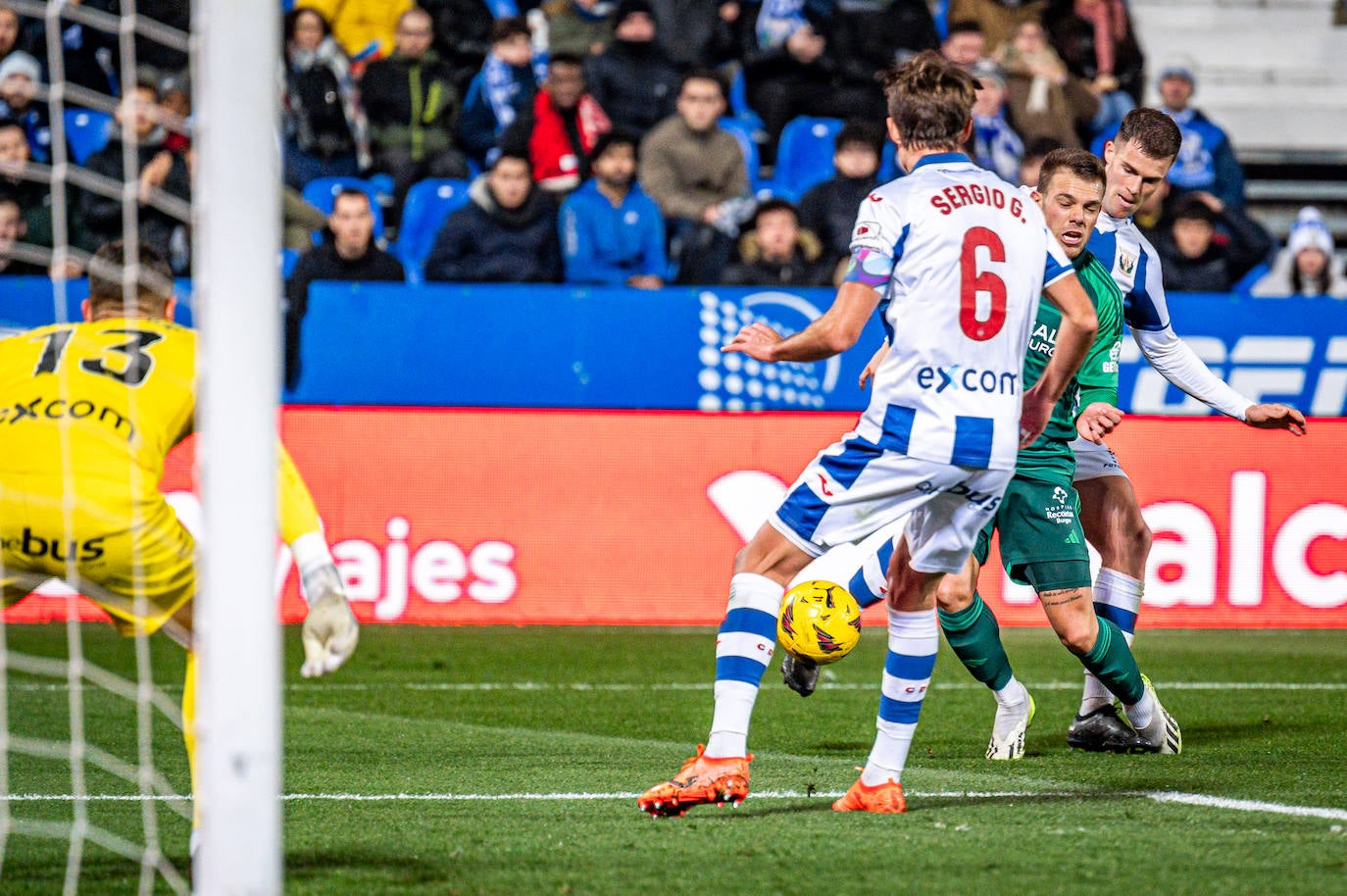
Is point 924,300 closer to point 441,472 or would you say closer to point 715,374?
point 441,472

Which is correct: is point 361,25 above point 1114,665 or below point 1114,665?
above

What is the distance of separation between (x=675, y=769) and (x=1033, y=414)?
176 centimetres

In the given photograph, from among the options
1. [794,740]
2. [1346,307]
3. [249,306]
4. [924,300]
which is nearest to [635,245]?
[1346,307]

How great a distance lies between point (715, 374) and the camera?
11.7 m

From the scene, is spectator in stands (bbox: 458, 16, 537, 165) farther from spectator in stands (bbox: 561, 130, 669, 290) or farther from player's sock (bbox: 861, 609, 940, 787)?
player's sock (bbox: 861, 609, 940, 787)

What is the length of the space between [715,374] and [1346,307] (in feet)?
13.8

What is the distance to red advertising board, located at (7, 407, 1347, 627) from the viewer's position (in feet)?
33.2

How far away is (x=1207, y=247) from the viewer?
513 inches

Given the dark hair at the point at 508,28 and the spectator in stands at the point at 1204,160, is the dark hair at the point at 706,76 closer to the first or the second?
the dark hair at the point at 508,28

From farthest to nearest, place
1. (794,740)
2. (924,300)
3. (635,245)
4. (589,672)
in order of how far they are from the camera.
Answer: (635,245)
(589,672)
(794,740)
(924,300)

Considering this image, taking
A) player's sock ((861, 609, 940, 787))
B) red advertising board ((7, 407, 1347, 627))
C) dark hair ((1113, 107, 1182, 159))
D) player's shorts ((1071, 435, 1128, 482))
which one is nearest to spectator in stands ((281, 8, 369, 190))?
red advertising board ((7, 407, 1347, 627))

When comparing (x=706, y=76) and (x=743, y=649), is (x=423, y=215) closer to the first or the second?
(x=706, y=76)

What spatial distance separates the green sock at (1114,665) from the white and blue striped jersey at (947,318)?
1.67 meters

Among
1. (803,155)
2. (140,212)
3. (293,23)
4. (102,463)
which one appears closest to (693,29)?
(803,155)
